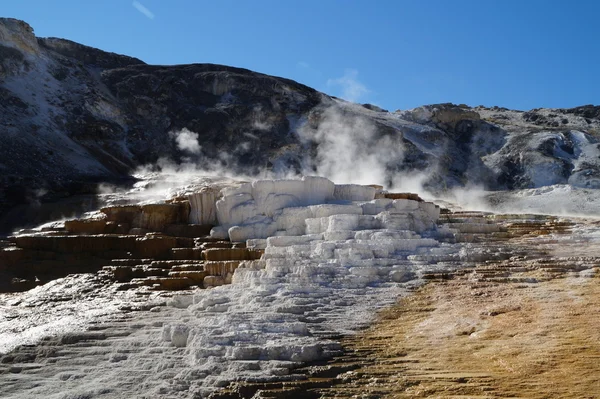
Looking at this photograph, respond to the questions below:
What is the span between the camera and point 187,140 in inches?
1130

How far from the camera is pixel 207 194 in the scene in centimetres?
1374

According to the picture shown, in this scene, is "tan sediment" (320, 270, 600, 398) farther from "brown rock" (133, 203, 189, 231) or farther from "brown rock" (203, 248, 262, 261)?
"brown rock" (133, 203, 189, 231)

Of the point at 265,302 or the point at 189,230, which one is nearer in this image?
the point at 265,302

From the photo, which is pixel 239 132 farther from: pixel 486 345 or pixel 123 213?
pixel 486 345

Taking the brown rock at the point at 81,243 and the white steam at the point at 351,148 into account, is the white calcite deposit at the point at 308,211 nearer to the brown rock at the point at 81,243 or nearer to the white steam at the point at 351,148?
the brown rock at the point at 81,243

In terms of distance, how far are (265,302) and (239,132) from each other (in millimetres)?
21945

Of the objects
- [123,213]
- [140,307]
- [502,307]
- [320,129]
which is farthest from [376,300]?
[320,129]

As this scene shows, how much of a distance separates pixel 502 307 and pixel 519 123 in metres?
28.5

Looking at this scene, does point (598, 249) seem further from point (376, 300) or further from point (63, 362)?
point (63, 362)

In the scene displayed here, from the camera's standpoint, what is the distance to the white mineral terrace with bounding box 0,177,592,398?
19.4 feet

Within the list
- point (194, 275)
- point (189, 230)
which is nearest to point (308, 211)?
point (194, 275)

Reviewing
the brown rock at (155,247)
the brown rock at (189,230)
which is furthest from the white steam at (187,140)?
the brown rock at (155,247)

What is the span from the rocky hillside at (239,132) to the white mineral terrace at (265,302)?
A: 11.3m

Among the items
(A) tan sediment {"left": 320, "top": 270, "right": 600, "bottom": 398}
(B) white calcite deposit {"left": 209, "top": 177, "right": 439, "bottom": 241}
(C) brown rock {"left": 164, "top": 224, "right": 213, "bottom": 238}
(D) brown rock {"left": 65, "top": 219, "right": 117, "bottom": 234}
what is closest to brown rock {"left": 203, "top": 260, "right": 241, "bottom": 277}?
(B) white calcite deposit {"left": 209, "top": 177, "right": 439, "bottom": 241}
